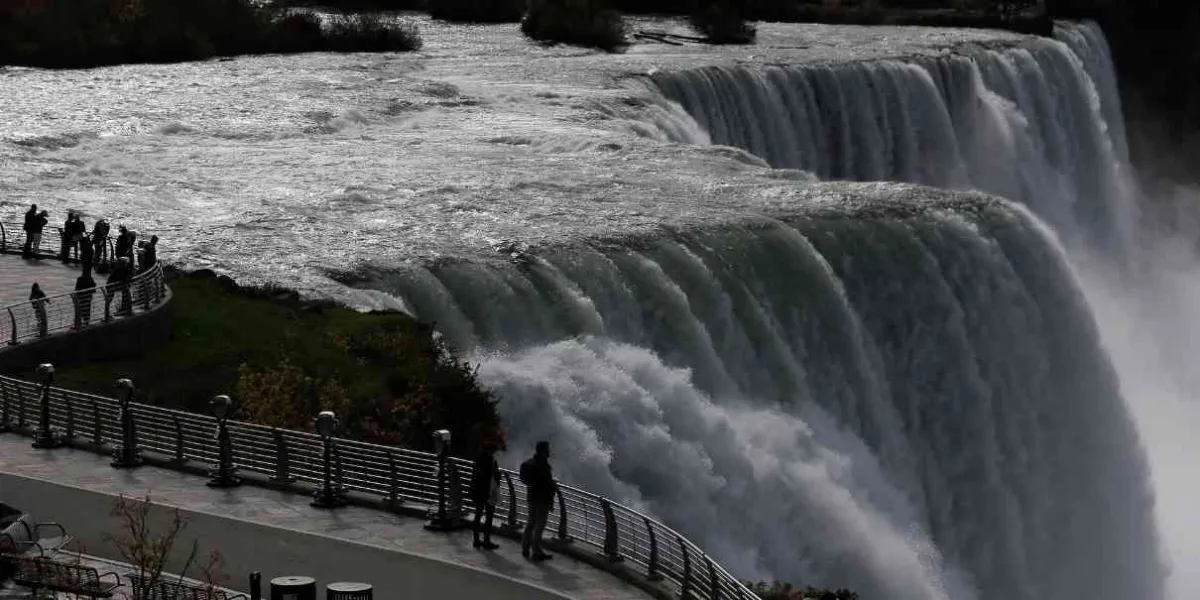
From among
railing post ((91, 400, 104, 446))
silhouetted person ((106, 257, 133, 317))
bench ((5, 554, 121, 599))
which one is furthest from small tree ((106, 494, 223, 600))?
silhouetted person ((106, 257, 133, 317))

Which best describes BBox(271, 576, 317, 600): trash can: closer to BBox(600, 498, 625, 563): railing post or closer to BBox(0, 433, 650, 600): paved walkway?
BBox(0, 433, 650, 600): paved walkway

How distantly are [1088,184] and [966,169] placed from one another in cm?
757

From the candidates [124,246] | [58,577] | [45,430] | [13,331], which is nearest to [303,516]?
[58,577]

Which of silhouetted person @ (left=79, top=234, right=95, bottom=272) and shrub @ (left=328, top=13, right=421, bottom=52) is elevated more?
silhouetted person @ (left=79, top=234, right=95, bottom=272)

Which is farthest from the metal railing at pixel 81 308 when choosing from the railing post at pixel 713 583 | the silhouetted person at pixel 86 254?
the railing post at pixel 713 583

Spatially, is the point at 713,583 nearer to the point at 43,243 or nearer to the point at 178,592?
the point at 178,592

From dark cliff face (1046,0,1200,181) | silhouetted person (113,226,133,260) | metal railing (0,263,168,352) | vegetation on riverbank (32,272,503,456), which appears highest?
metal railing (0,263,168,352)

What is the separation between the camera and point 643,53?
7662cm

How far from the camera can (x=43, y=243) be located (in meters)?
42.2

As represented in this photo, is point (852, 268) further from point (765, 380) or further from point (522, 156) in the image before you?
point (522, 156)

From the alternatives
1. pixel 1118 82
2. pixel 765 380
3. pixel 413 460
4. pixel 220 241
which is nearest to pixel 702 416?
pixel 765 380

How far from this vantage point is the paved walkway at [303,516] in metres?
21.6

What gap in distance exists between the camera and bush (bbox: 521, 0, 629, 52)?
7994cm

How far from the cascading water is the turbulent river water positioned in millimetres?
58
